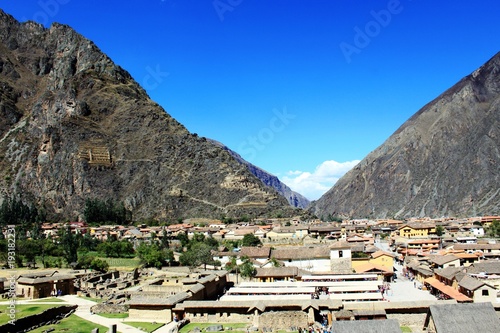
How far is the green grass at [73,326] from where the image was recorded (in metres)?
32.9

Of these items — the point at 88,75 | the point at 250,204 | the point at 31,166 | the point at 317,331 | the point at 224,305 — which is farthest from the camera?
the point at 88,75

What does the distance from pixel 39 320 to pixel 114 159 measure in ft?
337

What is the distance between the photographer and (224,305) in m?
35.7

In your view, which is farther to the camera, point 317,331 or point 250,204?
point 250,204

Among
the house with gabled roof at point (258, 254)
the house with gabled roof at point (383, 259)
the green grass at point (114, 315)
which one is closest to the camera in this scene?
the green grass at point (114, 315)

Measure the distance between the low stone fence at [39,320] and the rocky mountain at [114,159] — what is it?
3146 inches

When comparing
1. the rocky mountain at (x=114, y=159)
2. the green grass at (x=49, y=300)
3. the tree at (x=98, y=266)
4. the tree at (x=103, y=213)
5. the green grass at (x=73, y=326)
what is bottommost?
the green grass at (x=73, y=326)

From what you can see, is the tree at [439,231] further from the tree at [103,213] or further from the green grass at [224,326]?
the tree at [103,213]

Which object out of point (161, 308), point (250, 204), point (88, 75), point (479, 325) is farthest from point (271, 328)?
point (88, 75)

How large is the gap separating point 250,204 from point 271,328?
88614mm

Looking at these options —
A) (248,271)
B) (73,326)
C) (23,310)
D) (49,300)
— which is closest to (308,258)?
(248,271)

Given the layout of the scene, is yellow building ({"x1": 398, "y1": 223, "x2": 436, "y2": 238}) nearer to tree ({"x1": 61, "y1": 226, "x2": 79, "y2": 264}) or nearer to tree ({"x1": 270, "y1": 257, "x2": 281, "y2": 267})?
tree ({"x1": 270, "y1": 257, "x2": 281, "y2": 267})

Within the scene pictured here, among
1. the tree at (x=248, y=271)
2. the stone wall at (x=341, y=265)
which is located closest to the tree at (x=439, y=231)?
the stone wall at (x=341, y=265)

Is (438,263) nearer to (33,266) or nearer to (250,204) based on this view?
(33,266)
